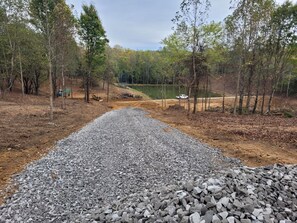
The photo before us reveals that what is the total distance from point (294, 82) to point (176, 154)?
5232cm

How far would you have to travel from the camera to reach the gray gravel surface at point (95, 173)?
4.97m

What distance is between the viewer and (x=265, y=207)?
3.92 meters

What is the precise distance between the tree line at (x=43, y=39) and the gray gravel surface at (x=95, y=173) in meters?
8.59

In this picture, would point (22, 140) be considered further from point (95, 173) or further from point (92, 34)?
point (92, 34)

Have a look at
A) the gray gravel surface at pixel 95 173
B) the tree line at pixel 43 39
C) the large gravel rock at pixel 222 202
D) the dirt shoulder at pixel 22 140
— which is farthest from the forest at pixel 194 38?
the large gravel rock at pixel 222 202

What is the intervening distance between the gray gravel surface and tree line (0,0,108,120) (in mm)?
8591

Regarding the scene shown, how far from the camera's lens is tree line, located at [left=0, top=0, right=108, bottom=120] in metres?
16.3

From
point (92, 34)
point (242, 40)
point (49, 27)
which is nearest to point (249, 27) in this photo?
point (242, 40)

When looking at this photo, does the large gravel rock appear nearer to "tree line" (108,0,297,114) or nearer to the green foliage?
"tree line" (108,0,297,114)

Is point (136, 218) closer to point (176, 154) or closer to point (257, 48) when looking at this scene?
point (176, 154)

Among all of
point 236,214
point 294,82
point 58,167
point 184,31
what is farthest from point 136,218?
point 294,82

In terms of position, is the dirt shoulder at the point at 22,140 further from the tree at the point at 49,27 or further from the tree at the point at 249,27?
the tree at the point at 249,27

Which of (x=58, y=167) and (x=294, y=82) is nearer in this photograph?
(x=58, y=167)

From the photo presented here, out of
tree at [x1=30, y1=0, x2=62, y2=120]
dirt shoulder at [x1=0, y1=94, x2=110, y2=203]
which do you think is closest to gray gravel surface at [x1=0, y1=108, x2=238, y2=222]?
dirt shoulder at [x1=0, y1=94, x2=110, y2=203]
